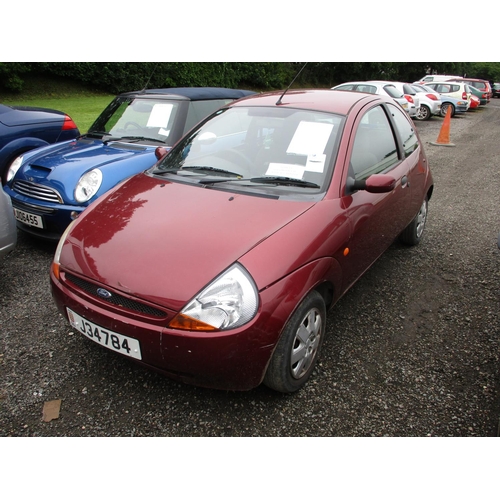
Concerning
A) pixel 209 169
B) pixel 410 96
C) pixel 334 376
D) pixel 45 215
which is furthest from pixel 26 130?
pixel 410 96

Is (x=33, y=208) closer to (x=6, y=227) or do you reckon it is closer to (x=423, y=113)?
(x=6, y=227)

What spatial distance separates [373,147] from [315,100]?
22.7 inches

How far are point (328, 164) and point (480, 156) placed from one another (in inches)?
354

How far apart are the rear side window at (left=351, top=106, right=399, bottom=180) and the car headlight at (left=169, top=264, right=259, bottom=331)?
1.32 metres

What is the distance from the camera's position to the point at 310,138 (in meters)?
2.93

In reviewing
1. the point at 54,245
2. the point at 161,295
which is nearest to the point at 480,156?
the point at 54,245

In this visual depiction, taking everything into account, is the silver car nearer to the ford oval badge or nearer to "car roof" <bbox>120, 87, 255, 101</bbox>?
the ford oval badge

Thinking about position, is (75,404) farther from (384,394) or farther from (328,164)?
(328,164)

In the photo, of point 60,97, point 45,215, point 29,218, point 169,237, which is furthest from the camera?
point 60,97

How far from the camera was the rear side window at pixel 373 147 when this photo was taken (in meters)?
3.03

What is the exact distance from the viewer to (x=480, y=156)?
1013 centimetres

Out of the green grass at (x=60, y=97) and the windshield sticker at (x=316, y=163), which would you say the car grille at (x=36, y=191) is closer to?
the windshield sticker at (x=316, y=163)

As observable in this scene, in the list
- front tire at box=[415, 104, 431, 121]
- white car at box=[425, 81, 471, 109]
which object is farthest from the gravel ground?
white car at box=[425, 81, 471, 109]

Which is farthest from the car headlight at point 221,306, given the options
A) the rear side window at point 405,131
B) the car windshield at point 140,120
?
the car windshield at point 140,120
